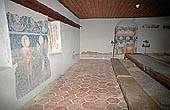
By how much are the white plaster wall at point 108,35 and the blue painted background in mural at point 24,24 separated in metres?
5.39

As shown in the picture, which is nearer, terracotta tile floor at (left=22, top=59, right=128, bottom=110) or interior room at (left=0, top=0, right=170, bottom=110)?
interior room at (left=0, top=0, right=170, bottom=110)

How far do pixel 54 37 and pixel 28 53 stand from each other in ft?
5.50

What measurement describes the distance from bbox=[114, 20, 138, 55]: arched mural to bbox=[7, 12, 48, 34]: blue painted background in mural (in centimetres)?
592

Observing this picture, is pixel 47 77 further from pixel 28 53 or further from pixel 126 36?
pixel 126 36

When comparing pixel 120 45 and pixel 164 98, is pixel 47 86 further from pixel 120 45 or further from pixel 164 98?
pixel 120 45

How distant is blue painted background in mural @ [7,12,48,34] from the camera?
2.14 metres

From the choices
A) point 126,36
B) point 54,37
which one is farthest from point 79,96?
point 126,36

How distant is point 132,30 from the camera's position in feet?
26.6

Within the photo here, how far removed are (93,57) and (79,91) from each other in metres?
5.46

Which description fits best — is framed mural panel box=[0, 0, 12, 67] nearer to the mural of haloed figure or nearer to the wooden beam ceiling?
the mural of haloed figure

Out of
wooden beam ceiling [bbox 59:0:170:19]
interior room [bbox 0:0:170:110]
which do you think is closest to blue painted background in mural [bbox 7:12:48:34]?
interior room [bbox 0:0:170:110]

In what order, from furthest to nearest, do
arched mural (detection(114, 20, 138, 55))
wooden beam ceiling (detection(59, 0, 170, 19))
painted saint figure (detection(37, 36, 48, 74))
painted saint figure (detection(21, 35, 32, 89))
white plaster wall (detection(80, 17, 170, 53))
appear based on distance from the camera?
arched mural (detection(114, 20, 138, 55)), white plaster wall (detection(80, 17, 170, 53)), wooden beam ceiling (detection(59, 0, 170, 19)), painted saint figure (detection(37, 36, 48, 74)), painted saint figure (detection(21, 35, 32, 89))

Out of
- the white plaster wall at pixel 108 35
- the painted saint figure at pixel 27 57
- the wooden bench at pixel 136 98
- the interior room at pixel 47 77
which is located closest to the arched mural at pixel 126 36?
the white plaster wall at pixel 108 35

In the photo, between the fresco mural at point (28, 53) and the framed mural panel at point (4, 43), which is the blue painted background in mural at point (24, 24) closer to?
the fresco mural at point (28, 53)
